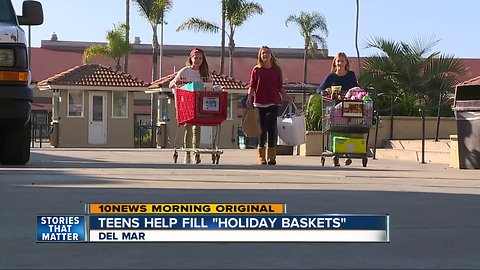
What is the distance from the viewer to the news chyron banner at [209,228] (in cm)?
533

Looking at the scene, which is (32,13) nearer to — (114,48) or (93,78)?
(93,78)

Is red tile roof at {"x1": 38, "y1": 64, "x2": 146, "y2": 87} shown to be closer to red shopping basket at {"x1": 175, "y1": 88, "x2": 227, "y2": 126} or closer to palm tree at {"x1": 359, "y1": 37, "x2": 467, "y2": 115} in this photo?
palm tree at {"x1": 359, "y1": 37, "x2": 467, "y2": 115}

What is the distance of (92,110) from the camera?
133 feet

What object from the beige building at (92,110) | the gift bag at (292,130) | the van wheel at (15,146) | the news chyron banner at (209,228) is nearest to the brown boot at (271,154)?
the gift bag at (292,130)

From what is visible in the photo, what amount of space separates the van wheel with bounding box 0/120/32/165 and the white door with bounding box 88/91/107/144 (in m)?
26.9

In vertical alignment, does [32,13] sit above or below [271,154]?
above

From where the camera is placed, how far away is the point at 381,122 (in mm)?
22594

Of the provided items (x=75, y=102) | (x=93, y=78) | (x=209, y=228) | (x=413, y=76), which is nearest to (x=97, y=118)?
(x=75, y=102)

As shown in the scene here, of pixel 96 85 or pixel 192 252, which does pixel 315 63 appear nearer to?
pixel 96 85

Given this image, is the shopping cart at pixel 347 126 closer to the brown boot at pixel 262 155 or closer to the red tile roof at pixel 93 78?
the brown boot at pixel 262 155

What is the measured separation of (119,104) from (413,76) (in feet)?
60.8

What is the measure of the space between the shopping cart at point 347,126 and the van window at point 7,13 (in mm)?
5130

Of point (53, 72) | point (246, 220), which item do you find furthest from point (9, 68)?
point (53, 72)

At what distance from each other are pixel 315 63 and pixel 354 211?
218 feet
